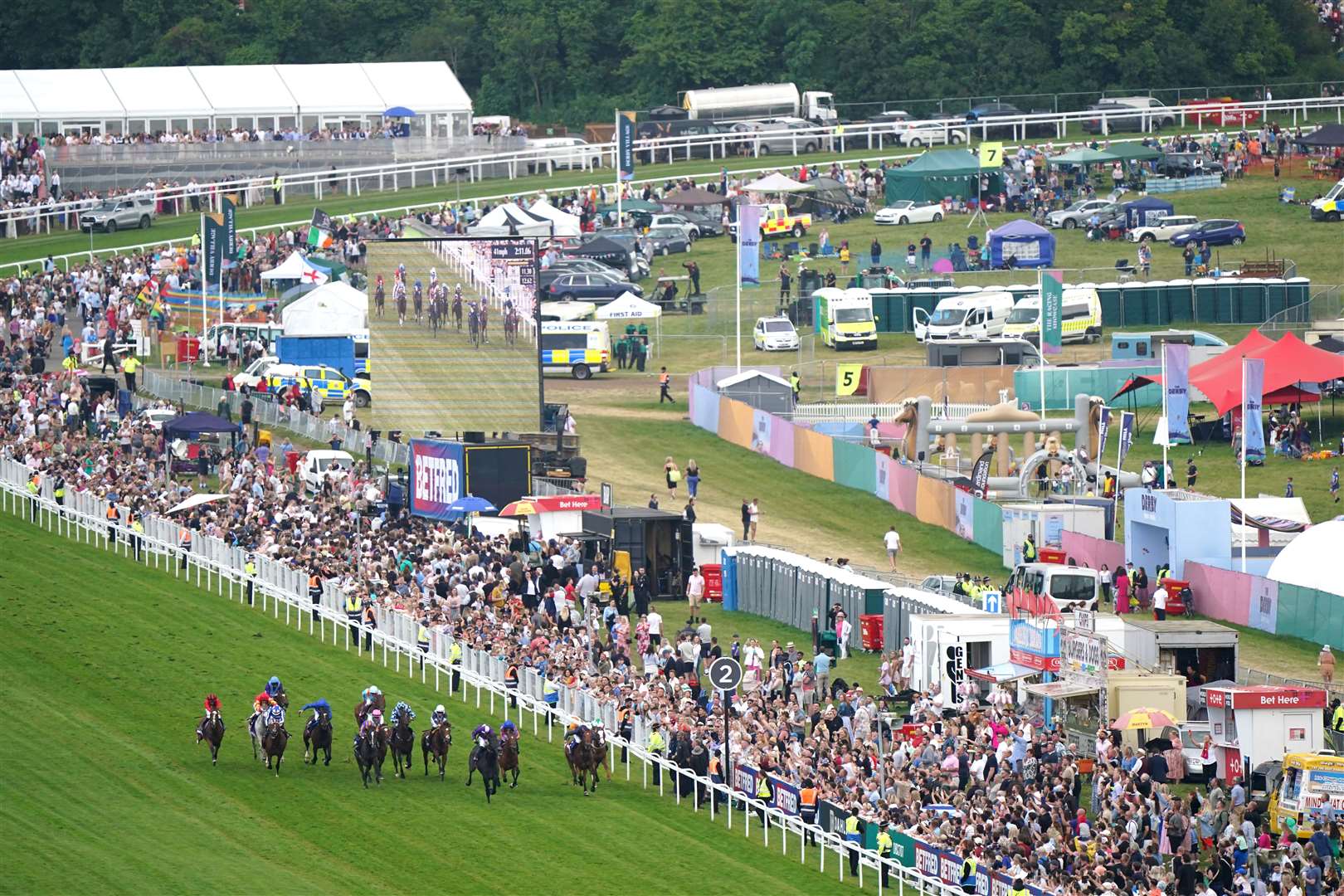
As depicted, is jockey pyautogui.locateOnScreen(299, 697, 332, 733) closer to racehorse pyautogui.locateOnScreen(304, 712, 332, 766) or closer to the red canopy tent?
racehorse pyautogui.locateOnScreen(304, 712, 332, 766)

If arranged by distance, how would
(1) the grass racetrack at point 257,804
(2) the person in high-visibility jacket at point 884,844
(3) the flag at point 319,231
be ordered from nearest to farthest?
(1) the grass racetrack at point 257,804, (2) the person in high-visibility jacket at point 884,844, (3) the flag at point 319,231

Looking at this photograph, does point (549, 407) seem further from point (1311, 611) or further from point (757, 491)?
point (1311, 611)

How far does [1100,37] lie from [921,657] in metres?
71.3

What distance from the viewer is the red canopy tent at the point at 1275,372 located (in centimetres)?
5681

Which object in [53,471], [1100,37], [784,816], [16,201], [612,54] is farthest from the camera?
[612,54]

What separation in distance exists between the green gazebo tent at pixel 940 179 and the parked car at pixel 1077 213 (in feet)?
11.6

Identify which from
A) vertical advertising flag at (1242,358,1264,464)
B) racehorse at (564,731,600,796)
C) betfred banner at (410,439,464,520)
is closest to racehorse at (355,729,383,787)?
racehorse at (564,731,600,796)

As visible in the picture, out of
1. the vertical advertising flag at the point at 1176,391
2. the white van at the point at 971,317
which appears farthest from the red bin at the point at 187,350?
the vertical advertising flag at the point at 1176,391

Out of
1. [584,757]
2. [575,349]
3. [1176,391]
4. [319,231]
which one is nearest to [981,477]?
[1176,391]

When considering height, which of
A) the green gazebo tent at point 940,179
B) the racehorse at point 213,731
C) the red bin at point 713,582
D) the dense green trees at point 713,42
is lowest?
the red bin at point 713,582

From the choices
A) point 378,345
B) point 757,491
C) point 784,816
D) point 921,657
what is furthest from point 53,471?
point 784,816

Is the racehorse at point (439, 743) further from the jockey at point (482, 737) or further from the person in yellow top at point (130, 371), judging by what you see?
the person in yellow top at point (130, 371)

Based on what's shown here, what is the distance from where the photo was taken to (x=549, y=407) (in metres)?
57.4

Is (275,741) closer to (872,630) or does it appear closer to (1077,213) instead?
(872,630)
